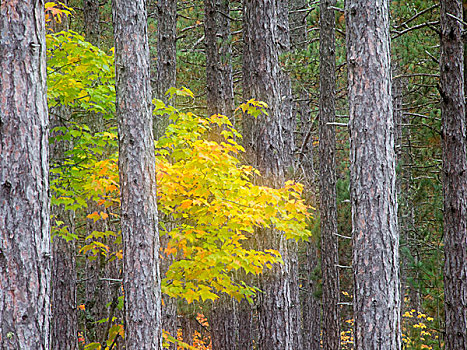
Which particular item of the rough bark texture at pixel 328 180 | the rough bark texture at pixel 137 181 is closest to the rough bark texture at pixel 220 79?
the rough bark texture at pixel 328 180

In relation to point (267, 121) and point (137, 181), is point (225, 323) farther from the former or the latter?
point (137, 181)

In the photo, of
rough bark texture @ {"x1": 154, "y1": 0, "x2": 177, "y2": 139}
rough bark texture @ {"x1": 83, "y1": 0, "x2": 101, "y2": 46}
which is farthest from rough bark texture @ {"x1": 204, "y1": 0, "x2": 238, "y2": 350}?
rough bark texture @ {"x1": 83, "y1": 0, "x2": 101, "y2": 46}

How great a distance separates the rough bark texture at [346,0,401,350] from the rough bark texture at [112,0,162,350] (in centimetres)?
269

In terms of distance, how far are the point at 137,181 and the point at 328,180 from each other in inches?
292

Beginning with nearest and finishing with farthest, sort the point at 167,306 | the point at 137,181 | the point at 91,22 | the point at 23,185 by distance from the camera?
the point at 23,185 < the point at 137,181 < the point at 167,306 < the point at 91,22

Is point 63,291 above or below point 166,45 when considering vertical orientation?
below

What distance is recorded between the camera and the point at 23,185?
346 cm

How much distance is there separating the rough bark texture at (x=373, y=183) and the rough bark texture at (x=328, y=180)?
21.1 ft

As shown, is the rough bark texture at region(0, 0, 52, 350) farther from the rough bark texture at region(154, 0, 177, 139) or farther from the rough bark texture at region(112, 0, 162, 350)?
the rough bark texture at region(154, 0, 177, 139)

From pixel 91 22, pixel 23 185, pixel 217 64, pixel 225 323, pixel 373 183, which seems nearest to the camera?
pixel 23 185

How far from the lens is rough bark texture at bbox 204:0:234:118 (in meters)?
13.2

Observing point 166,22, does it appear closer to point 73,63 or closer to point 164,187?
point 73,63

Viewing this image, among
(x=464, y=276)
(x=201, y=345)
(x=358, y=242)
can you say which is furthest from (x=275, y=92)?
(x=201, y=345)

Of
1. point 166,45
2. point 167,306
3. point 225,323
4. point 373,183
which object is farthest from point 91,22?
point 225,323
